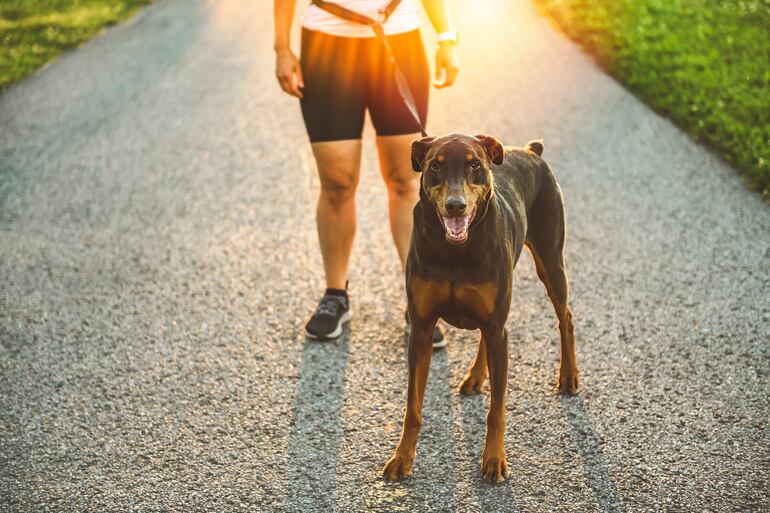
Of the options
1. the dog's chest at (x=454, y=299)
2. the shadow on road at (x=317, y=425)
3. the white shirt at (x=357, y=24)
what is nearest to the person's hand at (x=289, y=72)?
the white shirt at (x=357, y=24)

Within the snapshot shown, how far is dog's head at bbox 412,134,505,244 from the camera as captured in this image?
332 centimetres

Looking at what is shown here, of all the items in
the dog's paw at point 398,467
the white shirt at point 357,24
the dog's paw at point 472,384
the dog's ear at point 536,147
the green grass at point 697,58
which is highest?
the white shirt at point 357,24

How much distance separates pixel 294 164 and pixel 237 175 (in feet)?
1.63

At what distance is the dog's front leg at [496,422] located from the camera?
12.2 ft

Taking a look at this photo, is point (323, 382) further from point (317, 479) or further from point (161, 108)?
point (161, 108)

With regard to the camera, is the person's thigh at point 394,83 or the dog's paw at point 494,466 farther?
the person's thigh at point 394,83

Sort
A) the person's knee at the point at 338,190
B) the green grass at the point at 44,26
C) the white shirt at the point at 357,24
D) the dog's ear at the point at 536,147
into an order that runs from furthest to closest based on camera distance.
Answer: the green grass at the point at 44,26, the person's knee at the point at 338,190, the white shirt at the point at 357,24, the dog's ear at the point at 536,147

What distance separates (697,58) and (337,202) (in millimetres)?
Result: 5978

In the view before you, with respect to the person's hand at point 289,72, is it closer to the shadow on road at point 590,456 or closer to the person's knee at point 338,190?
the person's knee at point 338,190

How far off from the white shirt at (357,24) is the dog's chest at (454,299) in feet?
4.92

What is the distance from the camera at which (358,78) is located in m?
4.64

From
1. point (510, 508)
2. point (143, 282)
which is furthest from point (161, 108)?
point (510, 508)

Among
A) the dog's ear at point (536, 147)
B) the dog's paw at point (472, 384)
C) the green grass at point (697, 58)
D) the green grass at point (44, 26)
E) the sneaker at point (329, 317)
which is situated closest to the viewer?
the dog's ear at point (536, 147)

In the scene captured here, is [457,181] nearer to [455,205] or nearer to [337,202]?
[455,205]
